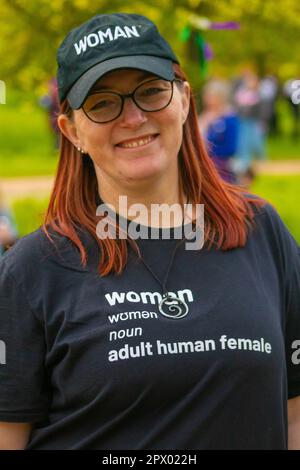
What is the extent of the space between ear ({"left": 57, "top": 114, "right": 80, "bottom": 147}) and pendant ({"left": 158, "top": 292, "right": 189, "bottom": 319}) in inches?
18.7

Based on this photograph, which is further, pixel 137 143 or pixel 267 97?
pixel 267 97

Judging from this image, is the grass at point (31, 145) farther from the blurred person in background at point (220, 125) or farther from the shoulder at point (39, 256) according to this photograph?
the shoulder at point (39, 256)

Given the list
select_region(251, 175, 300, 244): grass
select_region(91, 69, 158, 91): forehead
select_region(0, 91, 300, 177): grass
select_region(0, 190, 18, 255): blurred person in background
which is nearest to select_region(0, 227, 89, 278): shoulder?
select_region(91, 69, 158, 91): forehead

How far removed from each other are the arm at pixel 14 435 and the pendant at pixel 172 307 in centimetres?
43

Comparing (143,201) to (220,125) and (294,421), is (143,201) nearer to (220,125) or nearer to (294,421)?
(294,421)

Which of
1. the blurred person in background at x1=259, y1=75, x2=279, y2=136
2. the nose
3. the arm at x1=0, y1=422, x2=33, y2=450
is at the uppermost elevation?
the blurred person in background at x1=259, y1=75, x2=279, y2=136

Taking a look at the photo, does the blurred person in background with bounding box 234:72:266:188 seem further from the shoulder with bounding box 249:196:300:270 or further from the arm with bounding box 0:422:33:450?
the arm with bounding box 0:422:33:450

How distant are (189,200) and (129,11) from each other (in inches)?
172

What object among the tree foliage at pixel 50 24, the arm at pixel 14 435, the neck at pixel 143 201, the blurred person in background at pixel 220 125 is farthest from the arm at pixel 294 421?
the blurred person in background at pixel 220 125

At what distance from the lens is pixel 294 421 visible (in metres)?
2.39

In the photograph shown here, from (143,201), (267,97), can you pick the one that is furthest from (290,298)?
(267,97)

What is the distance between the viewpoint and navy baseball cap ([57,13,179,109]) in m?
2.18

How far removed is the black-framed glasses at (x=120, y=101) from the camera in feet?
7.20
